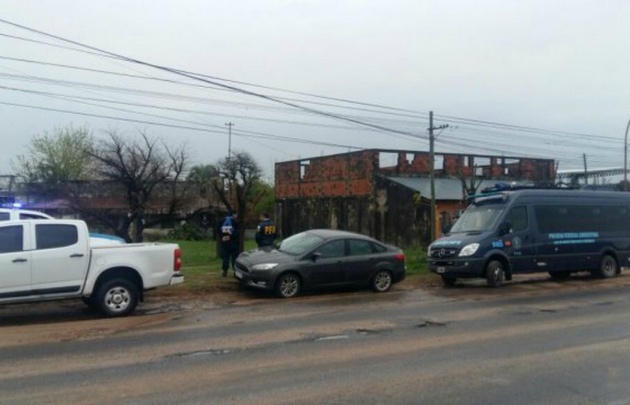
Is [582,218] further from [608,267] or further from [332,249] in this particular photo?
[332,249]

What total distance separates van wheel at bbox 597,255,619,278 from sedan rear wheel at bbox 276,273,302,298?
9.76 metres

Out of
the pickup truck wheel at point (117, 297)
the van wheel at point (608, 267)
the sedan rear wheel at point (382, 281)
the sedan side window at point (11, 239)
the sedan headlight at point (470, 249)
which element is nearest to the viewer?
the sedan side window at point (11, 239)

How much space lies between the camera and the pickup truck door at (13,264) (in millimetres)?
10398

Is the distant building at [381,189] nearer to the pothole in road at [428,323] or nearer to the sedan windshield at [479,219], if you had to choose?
the sedan windshield at [479,219]

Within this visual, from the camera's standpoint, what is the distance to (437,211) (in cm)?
3478

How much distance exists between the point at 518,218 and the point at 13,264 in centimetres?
1221

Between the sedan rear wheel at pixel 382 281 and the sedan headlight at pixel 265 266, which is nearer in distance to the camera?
the sedan headlight at pixel 265 266

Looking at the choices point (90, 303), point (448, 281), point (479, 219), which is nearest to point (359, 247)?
point (448, 281)

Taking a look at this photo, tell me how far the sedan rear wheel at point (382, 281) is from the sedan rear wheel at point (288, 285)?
2.06m

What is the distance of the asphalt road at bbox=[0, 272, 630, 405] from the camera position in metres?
6.28

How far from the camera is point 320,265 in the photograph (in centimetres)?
1438

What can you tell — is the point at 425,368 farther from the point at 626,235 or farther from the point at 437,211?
the point at 437,211

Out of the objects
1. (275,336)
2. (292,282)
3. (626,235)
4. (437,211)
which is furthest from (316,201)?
(275,336)

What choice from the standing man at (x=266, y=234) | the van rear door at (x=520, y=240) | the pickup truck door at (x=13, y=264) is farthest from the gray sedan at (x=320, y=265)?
the pickup truck door at (x=13, y=264)
